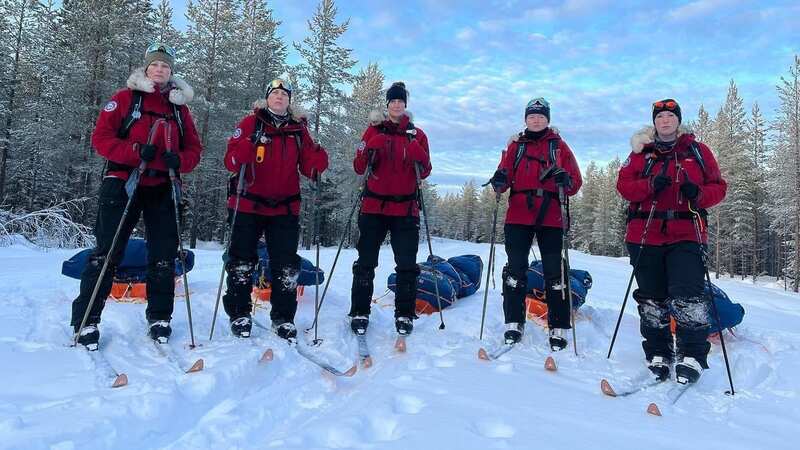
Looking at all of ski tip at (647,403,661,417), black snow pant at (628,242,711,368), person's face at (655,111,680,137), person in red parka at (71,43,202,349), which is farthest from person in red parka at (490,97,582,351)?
person in red parka at (71,43,202,349)

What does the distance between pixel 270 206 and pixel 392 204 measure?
1.33 metres

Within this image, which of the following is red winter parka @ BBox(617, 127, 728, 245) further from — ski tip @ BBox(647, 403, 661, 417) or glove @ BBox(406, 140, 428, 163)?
glove @ BBox(406, 140, 428, 163)

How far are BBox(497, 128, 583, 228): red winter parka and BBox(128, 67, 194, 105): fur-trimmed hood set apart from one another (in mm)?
3335

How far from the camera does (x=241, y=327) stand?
4.64 m

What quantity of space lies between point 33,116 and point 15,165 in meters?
4.62

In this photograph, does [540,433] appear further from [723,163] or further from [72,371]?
[723,163]

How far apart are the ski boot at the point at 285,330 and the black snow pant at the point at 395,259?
834 mm

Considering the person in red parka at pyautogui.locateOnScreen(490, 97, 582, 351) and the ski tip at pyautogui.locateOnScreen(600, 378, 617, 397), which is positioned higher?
the person in red parka at pyautogui.locateOnScreen(490, 97, 582, 351)

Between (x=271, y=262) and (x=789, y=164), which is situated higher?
(x=789, y=164)

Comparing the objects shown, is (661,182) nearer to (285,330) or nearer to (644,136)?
(644,136)

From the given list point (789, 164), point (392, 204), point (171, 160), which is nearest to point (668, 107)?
point (392, 204)

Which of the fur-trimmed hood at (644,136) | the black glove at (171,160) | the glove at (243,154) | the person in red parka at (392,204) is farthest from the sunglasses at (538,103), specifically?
the black glove at (171,160)

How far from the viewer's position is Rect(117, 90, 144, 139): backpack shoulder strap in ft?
13.7

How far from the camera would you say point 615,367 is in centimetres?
444
